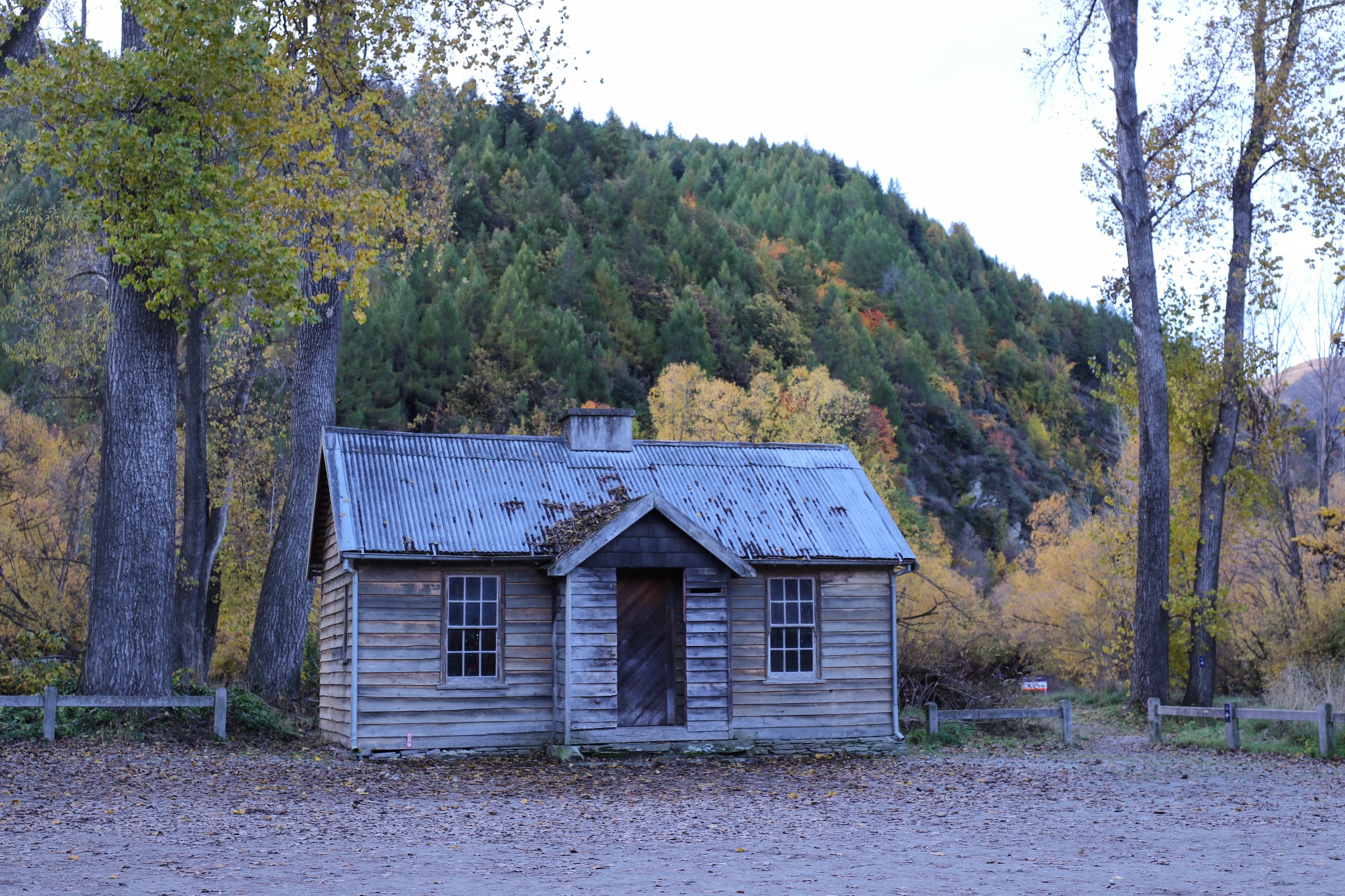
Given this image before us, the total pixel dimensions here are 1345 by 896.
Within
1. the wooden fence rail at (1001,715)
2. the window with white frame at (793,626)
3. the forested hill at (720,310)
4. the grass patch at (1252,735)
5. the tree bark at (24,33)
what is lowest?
the grass patch at (1252,735)

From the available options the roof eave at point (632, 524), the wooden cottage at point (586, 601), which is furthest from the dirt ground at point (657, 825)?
the roof eave at point (632, 524)

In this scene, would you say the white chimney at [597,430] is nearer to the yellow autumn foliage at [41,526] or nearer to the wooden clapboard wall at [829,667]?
the wooden clapboard wall at [829,667]

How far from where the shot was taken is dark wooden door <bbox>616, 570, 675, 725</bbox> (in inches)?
669

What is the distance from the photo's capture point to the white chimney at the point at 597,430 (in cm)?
1925

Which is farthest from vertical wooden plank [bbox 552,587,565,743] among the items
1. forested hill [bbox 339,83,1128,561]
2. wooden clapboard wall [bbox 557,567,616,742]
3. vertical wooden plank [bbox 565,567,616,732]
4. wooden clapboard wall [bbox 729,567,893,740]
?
forested hill [bbox 339,83,1128,561]

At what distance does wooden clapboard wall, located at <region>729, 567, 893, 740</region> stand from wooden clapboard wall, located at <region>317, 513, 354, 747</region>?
540cm

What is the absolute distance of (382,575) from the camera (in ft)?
53.1

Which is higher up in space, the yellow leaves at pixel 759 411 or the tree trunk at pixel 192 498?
the yellow leaves at pixel 759 411

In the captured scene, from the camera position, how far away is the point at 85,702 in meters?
15.4

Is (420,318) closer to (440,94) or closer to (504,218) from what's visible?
(504,218)

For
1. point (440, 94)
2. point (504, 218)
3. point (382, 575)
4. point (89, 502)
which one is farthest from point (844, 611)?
point (504, 218)

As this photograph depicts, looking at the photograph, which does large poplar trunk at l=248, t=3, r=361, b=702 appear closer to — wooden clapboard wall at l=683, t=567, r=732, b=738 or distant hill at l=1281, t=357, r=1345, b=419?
wooden clapboard wall at l=683, t=567, r=732, b=738

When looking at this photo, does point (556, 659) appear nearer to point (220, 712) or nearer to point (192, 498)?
point (220, 712)

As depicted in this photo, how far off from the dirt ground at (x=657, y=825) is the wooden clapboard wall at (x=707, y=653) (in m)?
0.63
